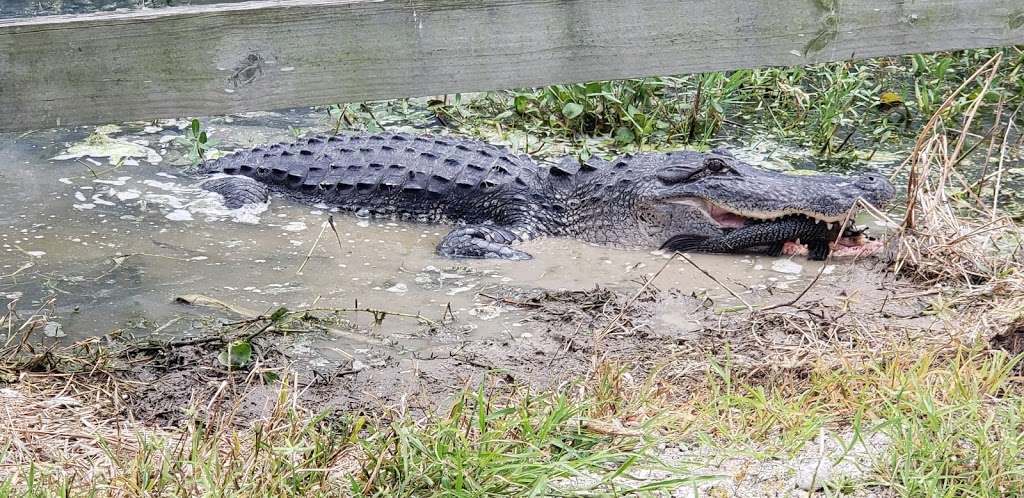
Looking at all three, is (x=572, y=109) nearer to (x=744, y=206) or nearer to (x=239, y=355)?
(x=744, y=206)

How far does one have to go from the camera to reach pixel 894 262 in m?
5.01

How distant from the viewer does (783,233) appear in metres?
5.71

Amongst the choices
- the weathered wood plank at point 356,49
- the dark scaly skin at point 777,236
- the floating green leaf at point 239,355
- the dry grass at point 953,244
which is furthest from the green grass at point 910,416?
the dark scaly skin at point 777,236

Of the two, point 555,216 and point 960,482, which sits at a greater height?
point 960,482

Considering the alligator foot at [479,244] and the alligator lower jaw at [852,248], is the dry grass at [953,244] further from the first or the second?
the alligator foot at [479,244]

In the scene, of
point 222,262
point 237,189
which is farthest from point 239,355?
point 237,189

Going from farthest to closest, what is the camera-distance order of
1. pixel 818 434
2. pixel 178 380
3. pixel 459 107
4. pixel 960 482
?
pixel 459 107 < pixel 178 380 < pixel 818 434 < pixel 960 482

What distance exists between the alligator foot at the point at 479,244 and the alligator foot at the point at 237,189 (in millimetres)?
1341

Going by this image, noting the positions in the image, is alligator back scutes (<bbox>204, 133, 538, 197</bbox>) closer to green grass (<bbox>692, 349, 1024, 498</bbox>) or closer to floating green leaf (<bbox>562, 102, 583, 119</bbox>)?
floating green leaf (<bbox>562, 102, 583, 119</bbox>)

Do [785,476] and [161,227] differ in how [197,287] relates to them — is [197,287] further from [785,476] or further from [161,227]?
[785,476]

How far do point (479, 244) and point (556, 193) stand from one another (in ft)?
2.79

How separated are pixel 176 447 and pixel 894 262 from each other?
3481mm

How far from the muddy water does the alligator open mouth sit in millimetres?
99

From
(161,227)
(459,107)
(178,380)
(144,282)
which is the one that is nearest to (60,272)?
(144,282)
